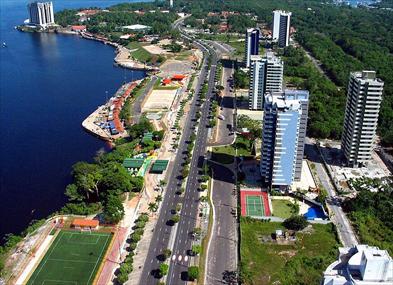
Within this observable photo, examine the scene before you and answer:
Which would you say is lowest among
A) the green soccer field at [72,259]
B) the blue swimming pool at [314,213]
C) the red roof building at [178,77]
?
the green soccer field at [72,259]

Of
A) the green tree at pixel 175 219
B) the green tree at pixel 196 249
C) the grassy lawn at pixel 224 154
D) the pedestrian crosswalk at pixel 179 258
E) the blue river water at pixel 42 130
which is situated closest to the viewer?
the pedestrian crosswalk at pixel 179 258

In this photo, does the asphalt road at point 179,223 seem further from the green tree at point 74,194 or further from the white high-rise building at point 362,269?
the white high-rise building at point 362,269

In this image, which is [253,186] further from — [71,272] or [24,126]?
[24,126]

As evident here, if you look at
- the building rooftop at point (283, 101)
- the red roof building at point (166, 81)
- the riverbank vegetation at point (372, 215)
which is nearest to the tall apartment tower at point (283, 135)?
the building rooftop at point (283, 101)

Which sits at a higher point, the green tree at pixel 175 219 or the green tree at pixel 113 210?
the green tree at pixel 113 210

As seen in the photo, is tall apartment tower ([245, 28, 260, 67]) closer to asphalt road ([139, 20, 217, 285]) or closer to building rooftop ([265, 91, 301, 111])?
asphalt road ([139, 20, 217, 285])

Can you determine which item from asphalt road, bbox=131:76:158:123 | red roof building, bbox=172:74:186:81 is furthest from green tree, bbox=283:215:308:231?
red roof building, bbox=172:74:186:81

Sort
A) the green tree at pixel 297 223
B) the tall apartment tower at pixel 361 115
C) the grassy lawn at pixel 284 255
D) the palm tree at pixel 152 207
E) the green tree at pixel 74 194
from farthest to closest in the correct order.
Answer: the tall apartment tower at pixel 361 115, the green tree at pixel 74 194, the palm tree at pixel 152 207, the green tree at pixel 297 223, the grassy lawn at pixel 284 255
